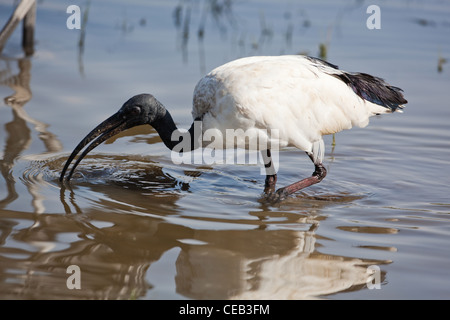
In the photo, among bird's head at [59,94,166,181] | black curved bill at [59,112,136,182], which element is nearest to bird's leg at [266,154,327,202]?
bird's head at [59,94,166,181]

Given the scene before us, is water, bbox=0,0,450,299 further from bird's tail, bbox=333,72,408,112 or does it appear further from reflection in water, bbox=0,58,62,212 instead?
bird's tail, bbox=333,72,408,112

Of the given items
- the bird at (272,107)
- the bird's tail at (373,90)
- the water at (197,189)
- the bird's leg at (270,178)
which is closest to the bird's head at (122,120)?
the bird at (272,107)

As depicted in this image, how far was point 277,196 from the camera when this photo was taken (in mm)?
6680

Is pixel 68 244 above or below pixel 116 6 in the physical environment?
below

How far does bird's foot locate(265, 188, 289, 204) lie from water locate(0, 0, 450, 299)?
124 mm

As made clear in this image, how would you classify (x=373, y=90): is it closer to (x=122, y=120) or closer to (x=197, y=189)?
(x=197, y=189)

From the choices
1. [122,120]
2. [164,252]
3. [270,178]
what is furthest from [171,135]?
[164,252]

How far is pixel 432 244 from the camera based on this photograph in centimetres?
565

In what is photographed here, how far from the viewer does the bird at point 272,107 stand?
21.2ft

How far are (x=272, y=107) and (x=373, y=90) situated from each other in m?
1.27
